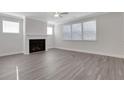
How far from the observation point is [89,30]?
6016 mm

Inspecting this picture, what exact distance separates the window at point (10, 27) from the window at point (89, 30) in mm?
4525

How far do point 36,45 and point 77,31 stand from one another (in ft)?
10.5

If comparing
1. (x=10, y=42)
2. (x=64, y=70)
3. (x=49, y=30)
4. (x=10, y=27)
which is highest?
(x=49, y=30)

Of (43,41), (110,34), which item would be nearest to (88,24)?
(110,34)

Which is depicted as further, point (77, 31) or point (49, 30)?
Answer: point (49, 30)

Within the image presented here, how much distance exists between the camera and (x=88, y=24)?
6051mm

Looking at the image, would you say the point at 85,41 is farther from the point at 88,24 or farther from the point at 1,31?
the point at 1,31

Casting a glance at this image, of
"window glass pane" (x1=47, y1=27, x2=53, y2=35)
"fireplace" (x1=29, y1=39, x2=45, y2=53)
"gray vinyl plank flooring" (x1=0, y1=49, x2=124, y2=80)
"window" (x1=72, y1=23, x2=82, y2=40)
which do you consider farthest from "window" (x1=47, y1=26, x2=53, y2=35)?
"gray vinyl plank flooring" (x1=0, y1=49, x2=124, y2=80)

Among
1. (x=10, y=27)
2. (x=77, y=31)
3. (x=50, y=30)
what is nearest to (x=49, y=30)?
(x=50, y=30)

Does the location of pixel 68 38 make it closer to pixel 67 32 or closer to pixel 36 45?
pixel 67 32

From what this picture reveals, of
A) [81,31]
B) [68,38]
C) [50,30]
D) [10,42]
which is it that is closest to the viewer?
[10,42]

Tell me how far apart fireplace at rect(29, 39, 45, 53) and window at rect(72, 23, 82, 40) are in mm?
2484

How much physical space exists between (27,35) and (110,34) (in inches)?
197
